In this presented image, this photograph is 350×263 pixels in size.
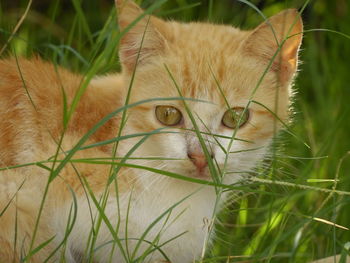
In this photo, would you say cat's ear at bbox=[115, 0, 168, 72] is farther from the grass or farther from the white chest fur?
the white chest fur

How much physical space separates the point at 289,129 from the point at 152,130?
46 cm

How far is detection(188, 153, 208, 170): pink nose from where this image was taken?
2127mm

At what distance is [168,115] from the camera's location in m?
2.23

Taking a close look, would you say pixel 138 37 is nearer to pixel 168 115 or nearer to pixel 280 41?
pixel 168 115

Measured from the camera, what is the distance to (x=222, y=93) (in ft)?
6.97

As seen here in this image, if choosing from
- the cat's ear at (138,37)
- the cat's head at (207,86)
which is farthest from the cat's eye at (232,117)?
the cat's ear at (138,37)

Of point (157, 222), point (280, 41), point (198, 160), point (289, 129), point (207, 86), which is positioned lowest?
point (157, 222)

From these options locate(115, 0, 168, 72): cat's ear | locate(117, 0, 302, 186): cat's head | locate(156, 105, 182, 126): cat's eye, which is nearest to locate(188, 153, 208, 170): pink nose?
locate(117, 0, 302, 186): cat's head

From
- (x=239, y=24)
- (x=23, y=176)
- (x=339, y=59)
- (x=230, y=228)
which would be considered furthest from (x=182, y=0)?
(x=23, y=176)

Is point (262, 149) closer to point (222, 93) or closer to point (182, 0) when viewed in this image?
point (222, 93)

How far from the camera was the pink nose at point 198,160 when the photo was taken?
213cm

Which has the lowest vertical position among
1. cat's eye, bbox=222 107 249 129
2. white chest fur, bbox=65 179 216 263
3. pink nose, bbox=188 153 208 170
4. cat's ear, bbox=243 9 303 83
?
white chest fur, bbox=65 179 216 263

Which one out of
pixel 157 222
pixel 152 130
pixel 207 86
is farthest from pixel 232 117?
pixel 157 222

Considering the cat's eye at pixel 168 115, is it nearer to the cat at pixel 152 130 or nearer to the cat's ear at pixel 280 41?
the cat at pixel 152 130
